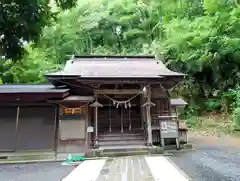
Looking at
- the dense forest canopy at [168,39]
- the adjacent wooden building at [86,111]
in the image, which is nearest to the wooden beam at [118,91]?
the adjacent wooden building at [86,111]

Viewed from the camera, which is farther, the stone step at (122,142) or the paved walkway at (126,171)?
the stone step at (122,142)

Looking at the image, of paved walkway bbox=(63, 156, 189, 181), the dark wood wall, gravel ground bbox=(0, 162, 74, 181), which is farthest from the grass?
gravel ground bbox=(0, 162, 74, 181)

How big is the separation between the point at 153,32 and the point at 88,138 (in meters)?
15.0

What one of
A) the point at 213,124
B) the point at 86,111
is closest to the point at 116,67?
the point at 86,111

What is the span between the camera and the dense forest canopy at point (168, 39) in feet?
48.3

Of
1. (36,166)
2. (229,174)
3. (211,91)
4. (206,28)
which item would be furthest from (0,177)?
(211,91)

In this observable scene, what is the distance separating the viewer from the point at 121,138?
10.0 meters

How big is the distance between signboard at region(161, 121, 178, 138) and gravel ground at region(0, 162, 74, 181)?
3.79 meters

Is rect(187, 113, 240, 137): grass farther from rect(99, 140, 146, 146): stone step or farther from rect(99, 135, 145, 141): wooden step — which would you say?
rect(99, 140, 146, 146): stone step

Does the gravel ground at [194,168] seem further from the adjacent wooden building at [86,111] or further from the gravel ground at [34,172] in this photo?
the adjacent wooden building at [86,111]

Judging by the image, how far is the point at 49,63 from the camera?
742 inches

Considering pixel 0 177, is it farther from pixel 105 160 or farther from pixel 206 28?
pixel 206 28

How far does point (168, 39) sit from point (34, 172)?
479 inches

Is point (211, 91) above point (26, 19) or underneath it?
above
